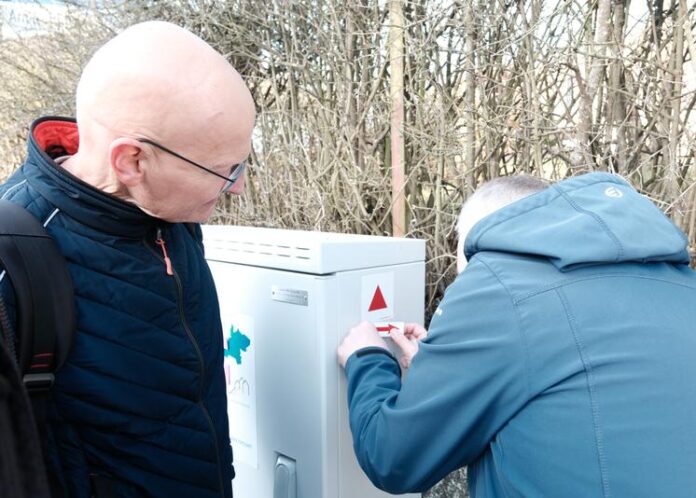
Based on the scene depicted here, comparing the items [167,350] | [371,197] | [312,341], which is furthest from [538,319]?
[371,197]

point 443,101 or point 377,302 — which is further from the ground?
point 443,101

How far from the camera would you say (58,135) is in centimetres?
130

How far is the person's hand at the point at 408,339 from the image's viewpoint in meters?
1.62

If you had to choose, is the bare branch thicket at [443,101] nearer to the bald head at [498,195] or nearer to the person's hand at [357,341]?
the bald head at [498,195]

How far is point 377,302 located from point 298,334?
0.80ft

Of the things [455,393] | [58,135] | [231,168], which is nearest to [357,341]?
[455,393]

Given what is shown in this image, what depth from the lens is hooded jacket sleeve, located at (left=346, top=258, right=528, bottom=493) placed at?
41.4 inches

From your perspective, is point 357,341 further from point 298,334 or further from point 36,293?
point 36,293

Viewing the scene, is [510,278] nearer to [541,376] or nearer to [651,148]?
[541,376]

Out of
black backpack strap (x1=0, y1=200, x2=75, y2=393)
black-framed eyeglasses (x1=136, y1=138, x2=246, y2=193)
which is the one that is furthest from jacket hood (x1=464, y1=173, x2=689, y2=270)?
black backpack strap (x1=0, y1=200, x2=75, y2=393)

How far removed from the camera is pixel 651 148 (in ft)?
8.29

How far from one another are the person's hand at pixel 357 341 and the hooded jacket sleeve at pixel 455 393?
22cm

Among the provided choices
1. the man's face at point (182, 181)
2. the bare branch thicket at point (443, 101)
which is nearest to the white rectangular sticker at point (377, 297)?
the man's face at point (182, 181)

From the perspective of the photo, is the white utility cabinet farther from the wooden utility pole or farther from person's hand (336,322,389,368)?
the wooden utility pole
